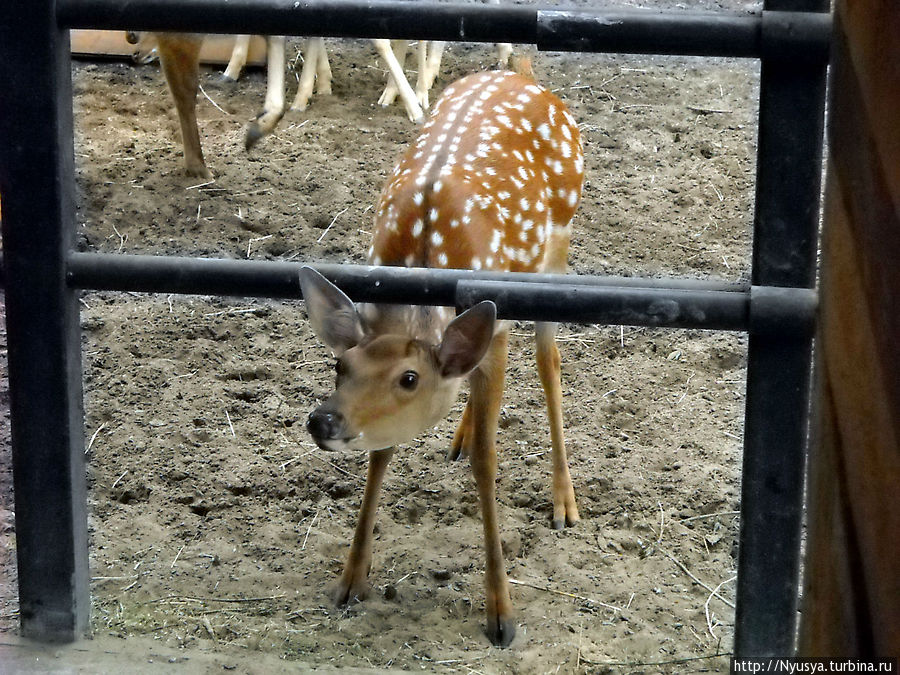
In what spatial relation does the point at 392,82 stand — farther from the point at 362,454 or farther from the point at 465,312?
the point at 465,312

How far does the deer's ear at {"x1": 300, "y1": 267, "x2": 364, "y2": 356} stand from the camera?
2.06 meters

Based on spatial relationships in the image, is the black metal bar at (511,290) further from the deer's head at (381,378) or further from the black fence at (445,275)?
the deer's head at (381,378)

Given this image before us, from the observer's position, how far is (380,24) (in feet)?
6.27

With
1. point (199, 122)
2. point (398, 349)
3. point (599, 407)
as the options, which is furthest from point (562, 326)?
point (199, 122)

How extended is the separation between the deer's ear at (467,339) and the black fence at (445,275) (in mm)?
162

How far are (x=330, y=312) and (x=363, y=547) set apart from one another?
110 cm

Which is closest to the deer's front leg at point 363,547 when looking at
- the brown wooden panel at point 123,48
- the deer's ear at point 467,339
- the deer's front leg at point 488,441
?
the deer's front leg at point 488,441

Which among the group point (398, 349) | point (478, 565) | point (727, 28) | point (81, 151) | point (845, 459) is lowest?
point (478, 565)

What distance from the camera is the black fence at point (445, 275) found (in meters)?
1.80

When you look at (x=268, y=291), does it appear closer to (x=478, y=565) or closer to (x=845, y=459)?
(x=845, y=459)

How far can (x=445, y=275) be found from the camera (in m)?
1.96

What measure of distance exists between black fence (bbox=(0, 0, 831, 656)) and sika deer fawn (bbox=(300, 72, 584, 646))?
0.66 ft

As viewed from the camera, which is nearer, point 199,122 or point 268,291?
point 268,291

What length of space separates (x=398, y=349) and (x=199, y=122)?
14.2 feet
